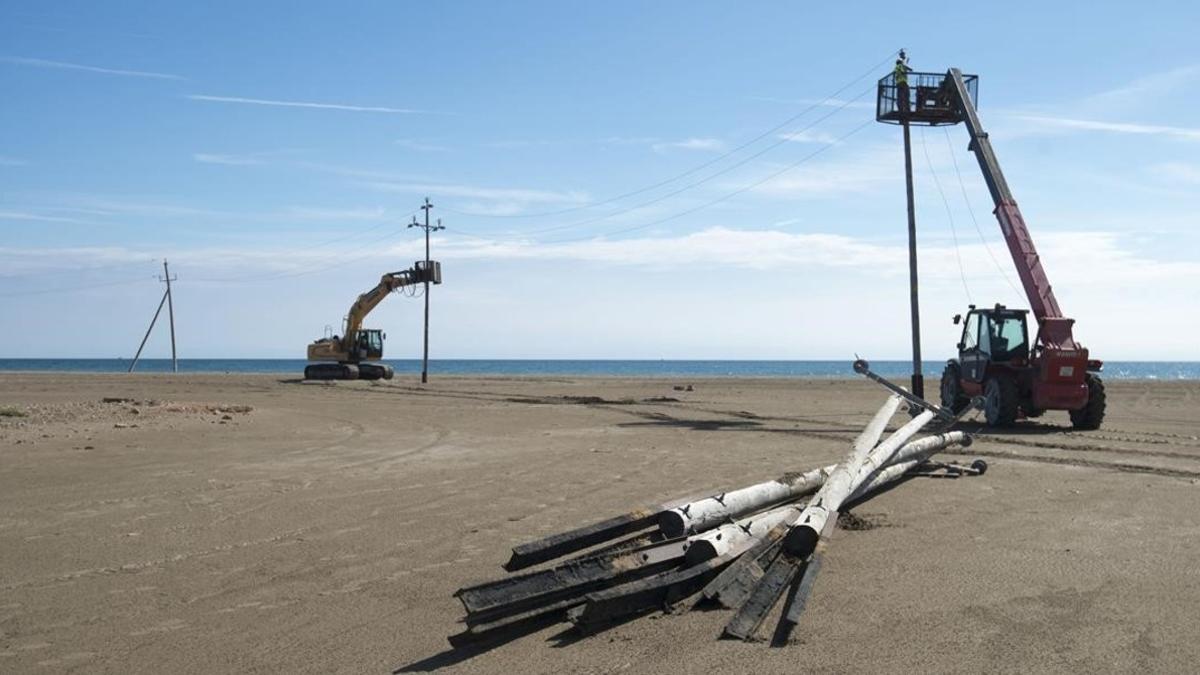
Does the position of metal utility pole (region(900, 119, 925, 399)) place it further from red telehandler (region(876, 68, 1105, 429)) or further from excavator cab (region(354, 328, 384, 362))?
excavator cab (region(354, 328, 384, 362))

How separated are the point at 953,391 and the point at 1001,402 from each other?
3.21 metres

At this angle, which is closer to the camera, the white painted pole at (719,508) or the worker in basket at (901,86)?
the white painted pole at (719,508)

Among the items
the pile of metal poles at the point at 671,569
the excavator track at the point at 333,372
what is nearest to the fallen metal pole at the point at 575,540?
the pile of metal poles at the point at 671,569

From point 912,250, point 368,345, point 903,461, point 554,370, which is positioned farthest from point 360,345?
point 554,370

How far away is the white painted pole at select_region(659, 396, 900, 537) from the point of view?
7078mm

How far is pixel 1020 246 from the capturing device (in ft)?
67.1

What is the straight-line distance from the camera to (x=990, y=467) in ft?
41.3

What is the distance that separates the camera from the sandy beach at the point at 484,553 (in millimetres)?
5367

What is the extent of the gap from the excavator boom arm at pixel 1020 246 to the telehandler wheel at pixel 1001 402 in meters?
1.14

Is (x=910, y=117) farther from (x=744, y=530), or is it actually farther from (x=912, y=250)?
(x=744, y=530)

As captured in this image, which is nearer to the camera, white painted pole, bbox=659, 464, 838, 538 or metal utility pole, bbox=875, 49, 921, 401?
white painted pole, bbox=659, 464, 838, 538

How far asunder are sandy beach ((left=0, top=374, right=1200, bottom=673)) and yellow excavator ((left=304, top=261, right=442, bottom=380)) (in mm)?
30073

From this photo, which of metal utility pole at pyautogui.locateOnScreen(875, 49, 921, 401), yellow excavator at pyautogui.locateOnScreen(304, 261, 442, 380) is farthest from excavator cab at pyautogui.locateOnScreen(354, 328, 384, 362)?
metal utility pole at pyautogui.locateOnScreen(875, 49, 921, 401)

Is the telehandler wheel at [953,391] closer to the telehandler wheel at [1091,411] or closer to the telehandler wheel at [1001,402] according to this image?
the telehandler wheel at [1001,402]
